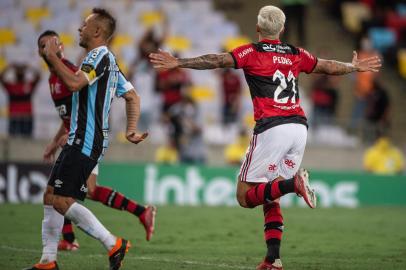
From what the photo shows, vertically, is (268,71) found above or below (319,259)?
above

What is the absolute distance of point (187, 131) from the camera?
21312 millimetres

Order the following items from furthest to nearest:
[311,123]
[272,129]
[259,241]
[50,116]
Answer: [311,123]
[50,116]
[259,241]
[272,129]

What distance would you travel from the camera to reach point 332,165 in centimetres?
2277

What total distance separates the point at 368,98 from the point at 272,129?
1402 cm

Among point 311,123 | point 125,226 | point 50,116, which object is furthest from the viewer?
point 311,123

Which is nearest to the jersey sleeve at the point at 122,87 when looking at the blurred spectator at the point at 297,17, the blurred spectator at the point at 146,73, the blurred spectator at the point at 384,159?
the blurred spectator at the point at 146,73

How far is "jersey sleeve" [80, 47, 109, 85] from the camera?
8.62m

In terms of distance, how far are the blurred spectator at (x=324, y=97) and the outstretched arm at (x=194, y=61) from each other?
44.4 feet

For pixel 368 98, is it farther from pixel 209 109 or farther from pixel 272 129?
pixel 272 129

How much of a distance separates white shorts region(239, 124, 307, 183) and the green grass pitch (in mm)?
950

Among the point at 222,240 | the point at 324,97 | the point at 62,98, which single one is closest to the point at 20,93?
the point at 324,97

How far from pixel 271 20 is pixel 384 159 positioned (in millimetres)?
13187

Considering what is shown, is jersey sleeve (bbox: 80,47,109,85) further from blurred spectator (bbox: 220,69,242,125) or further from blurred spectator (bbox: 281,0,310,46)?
blurred spectator (bbox: 281,0,310,46)

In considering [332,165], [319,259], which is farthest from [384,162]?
[319,259]
